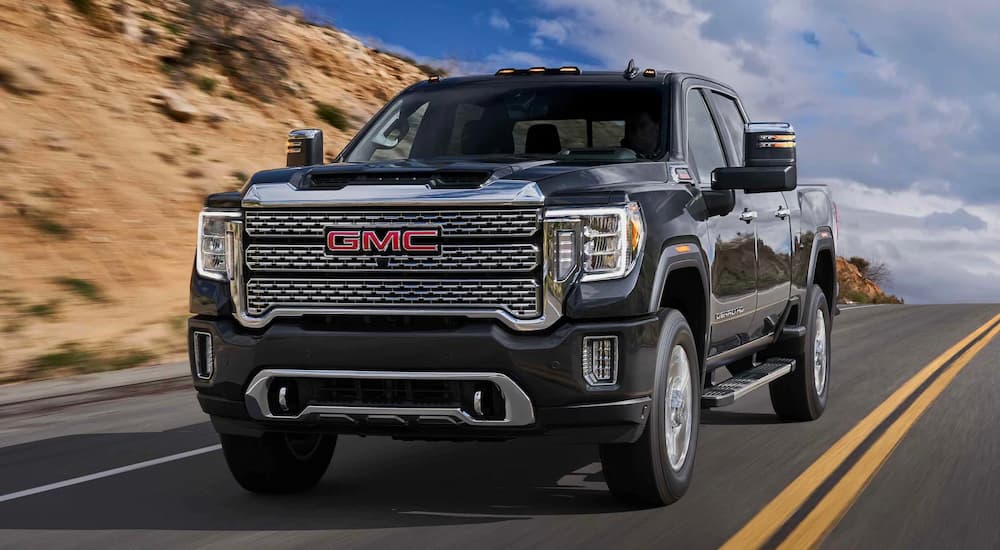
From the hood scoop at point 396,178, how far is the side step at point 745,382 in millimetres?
1841

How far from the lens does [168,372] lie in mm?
12422

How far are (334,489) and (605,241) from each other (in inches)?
81.7

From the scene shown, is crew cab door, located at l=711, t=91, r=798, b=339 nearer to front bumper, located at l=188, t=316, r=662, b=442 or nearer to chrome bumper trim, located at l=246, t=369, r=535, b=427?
front bumper, located at l=188, t=316, r=662, b=442

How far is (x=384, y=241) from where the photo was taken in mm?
5555

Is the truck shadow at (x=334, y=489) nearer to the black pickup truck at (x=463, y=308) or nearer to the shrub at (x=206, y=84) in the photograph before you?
the black pickup truck at (x=463, y=308)

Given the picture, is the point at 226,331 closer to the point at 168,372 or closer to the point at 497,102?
the point at 497,102

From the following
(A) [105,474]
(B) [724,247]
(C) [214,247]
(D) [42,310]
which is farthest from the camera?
(D) [42,310]

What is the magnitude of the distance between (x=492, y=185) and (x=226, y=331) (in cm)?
134

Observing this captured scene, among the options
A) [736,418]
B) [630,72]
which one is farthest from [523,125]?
[736,418]

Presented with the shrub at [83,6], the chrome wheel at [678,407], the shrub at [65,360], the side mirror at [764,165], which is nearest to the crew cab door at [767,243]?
the side mirror at [764,165]

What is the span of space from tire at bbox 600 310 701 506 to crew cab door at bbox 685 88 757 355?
1.88ft

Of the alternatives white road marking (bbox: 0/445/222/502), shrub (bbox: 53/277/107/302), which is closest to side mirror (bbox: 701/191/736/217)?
white road marking (bbox: 0/445/222/502)

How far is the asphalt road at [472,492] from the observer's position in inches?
219

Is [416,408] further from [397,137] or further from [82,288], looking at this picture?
[82,288]
